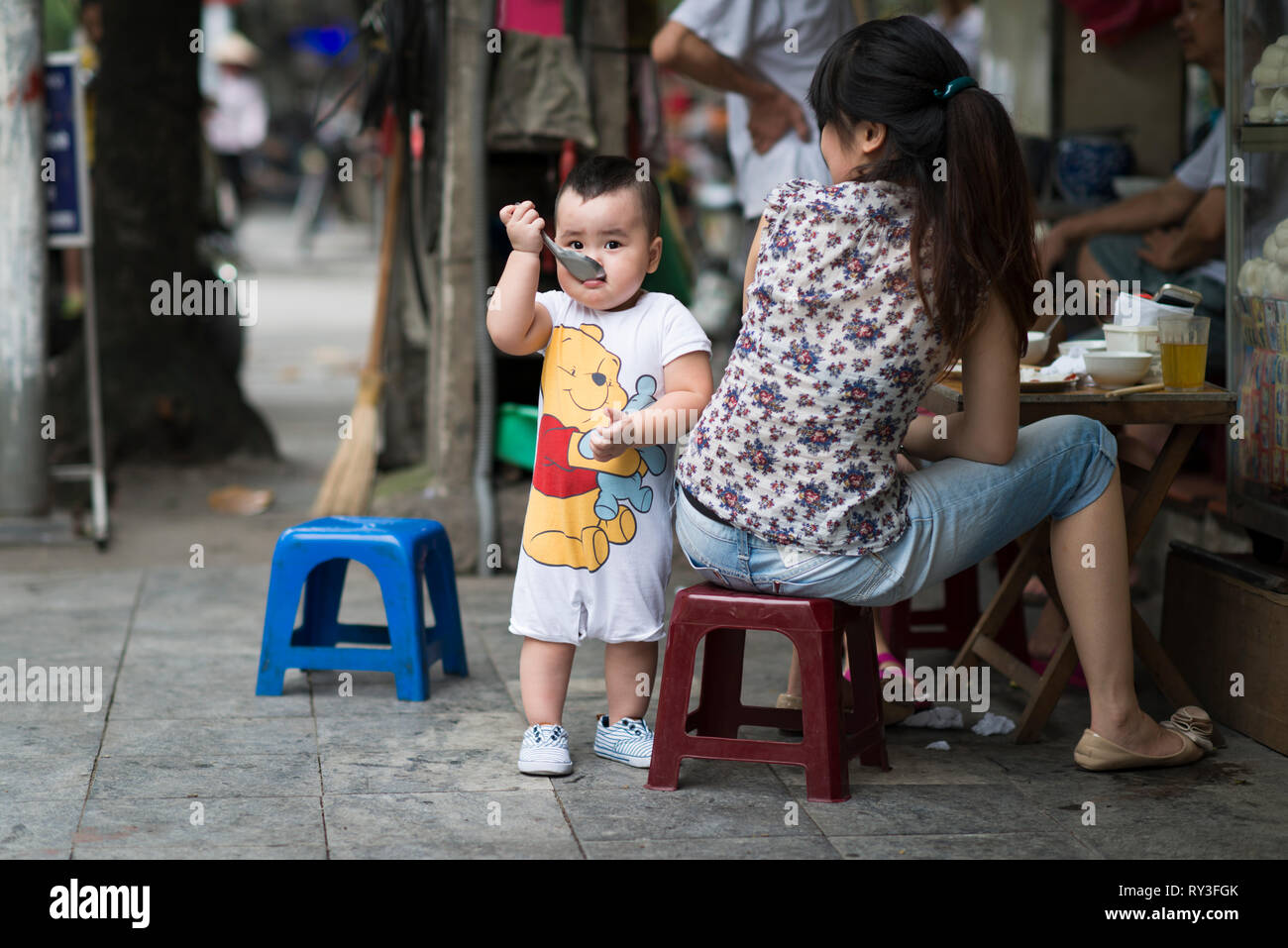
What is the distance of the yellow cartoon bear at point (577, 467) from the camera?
3.26 m

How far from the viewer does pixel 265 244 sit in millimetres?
22562

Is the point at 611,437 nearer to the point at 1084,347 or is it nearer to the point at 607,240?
the point at 607,240

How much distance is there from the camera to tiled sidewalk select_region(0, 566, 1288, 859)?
9.53ft

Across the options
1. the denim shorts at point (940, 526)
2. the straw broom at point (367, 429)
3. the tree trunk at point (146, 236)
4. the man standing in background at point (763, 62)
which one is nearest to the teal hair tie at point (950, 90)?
the denim shorts at point (940, 526)

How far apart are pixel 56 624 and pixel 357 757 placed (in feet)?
5.17

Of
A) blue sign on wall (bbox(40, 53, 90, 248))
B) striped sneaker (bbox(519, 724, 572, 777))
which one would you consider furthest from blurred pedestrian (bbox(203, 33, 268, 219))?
striped sneaker (bbox(519, 724, 572, 777))

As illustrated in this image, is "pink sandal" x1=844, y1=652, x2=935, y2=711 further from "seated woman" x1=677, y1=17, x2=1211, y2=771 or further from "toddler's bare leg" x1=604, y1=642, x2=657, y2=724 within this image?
"seated woman" x1=677, y1=17, x2=1211, y2=771

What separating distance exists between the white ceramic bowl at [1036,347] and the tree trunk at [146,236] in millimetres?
4377

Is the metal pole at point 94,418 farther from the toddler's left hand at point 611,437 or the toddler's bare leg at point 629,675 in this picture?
the toddler's left hand at point 611,437

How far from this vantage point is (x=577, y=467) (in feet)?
10.7

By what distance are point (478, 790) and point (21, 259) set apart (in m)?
3.28

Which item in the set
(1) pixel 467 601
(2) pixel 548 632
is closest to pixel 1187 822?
(2) pixel 548 632

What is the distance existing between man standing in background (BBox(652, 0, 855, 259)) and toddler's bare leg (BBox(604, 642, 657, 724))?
68.3 inches
